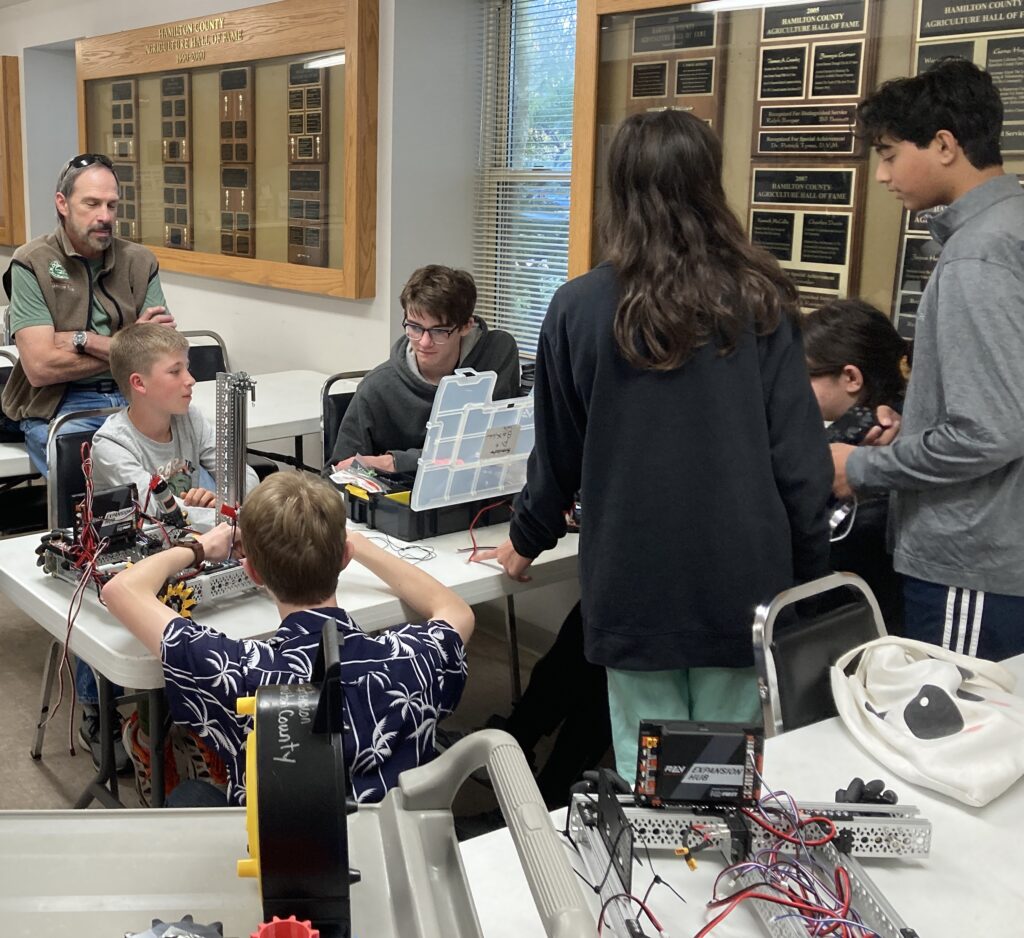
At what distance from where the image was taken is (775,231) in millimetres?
2834

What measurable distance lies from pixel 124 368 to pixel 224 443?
1.94ft

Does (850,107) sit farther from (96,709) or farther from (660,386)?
(96,709)

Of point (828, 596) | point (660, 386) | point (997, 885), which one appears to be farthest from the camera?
point (828, 596)

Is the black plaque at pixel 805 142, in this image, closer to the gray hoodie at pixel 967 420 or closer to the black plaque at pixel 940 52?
the black plaque at pixel 940 52

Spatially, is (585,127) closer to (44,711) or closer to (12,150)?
(44,711)

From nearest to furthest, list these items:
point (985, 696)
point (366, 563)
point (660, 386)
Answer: point (985, 696) → point (660, 386) → point (366, 563)

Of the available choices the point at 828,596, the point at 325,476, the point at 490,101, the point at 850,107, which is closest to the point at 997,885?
the point at 828,596

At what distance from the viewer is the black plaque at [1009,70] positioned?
230 centimetres

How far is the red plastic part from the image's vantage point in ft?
2.37

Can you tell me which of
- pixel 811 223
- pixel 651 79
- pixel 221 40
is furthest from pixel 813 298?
pixel 221 40

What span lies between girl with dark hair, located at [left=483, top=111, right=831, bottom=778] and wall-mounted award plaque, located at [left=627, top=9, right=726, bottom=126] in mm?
1325

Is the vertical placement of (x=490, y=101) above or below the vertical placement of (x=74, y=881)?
above

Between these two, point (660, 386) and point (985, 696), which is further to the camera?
point (660, 386)

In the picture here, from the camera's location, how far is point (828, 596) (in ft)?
7.50
